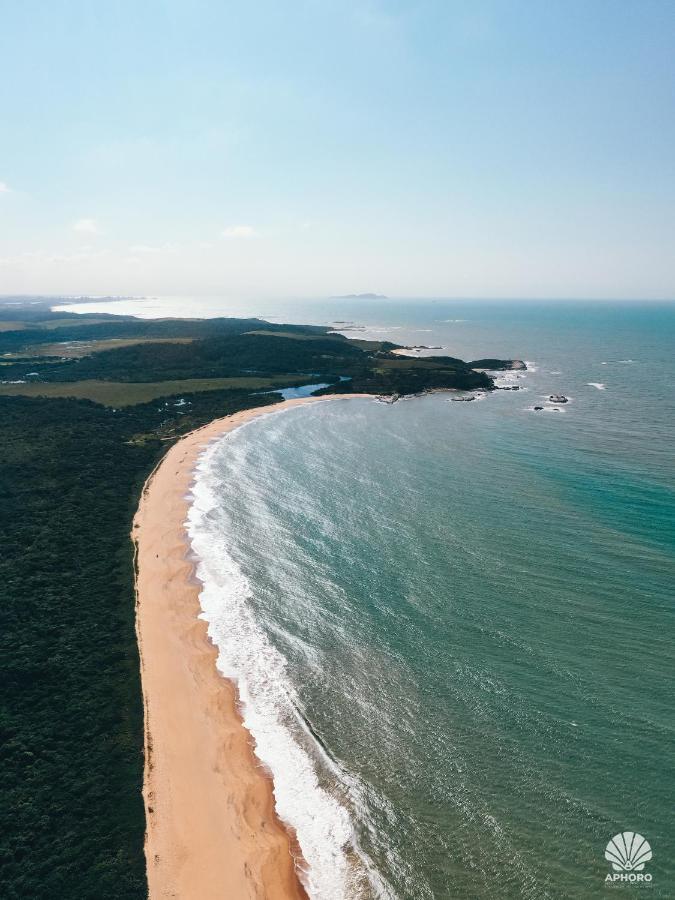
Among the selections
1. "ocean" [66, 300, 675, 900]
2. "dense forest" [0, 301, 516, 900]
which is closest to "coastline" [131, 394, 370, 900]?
"dense forest" [0, 301, 516, 900]

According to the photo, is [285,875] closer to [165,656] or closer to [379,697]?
[379,697]

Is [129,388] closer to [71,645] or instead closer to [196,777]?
[71,645]

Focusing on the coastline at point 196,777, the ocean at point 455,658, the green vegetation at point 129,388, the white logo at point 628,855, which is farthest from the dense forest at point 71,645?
the white logo at point 628,855

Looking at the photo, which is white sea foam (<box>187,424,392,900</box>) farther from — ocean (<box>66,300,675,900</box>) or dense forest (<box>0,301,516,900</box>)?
dense forest (<box>0,301,516,900</box>)

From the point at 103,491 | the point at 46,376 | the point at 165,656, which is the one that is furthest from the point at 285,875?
the point at 46,376

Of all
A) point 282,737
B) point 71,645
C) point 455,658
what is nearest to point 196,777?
point 282,737
